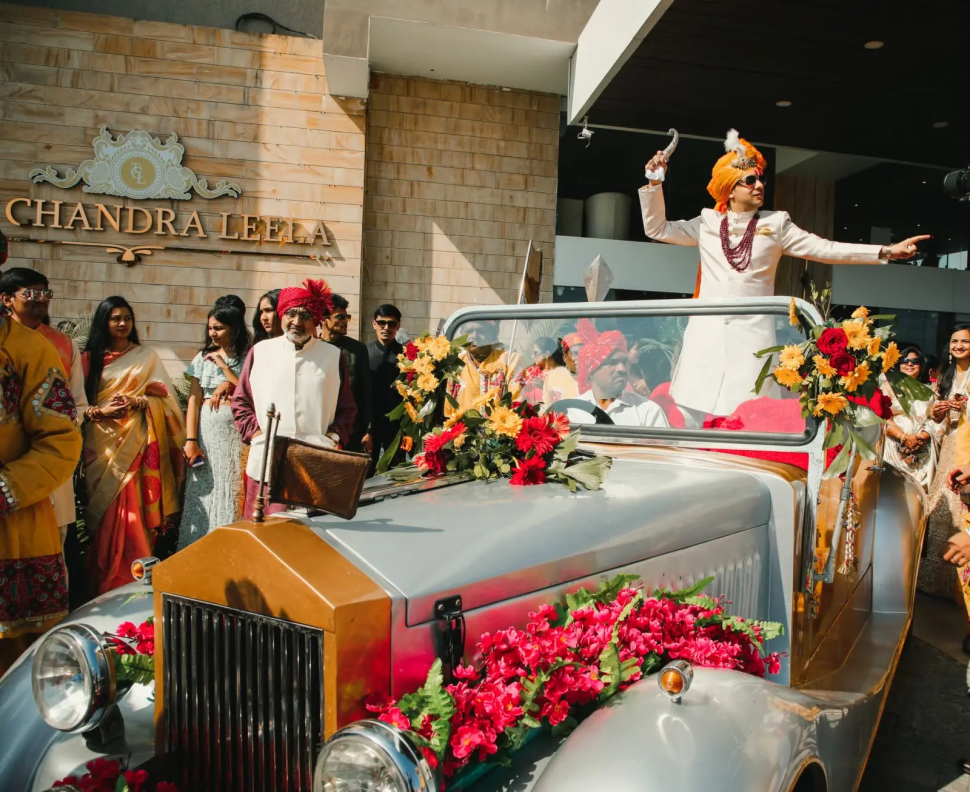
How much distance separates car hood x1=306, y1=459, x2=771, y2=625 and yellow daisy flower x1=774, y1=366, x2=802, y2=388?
0.34 meters

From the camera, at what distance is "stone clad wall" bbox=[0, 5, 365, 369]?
8008mm

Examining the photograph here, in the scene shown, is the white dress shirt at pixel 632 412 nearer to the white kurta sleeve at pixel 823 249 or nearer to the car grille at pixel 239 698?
the white kurta sleeve at pixel 823 249

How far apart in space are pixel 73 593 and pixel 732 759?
13.5 ft

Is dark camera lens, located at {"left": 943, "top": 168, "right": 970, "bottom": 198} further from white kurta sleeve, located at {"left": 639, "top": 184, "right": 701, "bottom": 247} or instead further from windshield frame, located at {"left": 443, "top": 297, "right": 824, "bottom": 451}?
windshield frame, located at {"left": 443, "top": 297, "right": 824, "bottom": 451}

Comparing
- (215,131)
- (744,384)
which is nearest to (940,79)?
(744,384)

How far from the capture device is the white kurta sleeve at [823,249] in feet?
10.1

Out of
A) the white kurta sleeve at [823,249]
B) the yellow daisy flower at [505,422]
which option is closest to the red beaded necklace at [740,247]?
the white kurta sleeve at [823,249]

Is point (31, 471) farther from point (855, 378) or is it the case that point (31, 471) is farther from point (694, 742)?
point (855, 378)

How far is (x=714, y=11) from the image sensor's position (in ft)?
20.9

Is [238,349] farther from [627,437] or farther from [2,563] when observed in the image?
[627,437]

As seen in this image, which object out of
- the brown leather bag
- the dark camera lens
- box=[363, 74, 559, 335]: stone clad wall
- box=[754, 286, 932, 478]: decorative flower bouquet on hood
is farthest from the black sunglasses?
box=[363, 74, 559, 335]: stone clad wall

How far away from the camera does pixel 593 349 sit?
2895 mm

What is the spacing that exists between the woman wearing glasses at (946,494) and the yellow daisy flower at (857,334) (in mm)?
3209

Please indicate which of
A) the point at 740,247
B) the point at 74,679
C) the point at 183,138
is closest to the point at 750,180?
the point at 740,247
